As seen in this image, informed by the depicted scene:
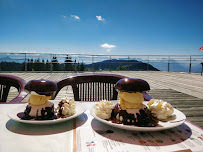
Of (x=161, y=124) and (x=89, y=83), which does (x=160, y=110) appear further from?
(x=89, y=83)

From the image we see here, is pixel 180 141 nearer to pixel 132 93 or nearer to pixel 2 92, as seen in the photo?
pixel 132 93

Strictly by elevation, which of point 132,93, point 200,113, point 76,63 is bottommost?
point 200,113

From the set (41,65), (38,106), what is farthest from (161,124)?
(41,65)

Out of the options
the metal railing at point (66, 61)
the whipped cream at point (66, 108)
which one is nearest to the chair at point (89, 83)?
the whipped cream at point (66, 108)

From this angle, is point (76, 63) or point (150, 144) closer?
point (150, 144)

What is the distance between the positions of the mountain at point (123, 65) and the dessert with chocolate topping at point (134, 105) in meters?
8.62

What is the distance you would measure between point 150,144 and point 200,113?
7.25 feet

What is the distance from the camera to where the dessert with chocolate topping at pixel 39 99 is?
57 centimetres

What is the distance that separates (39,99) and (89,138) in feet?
0.84

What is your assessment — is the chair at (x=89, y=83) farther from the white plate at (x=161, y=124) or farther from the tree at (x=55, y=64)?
the tree at (x=55, y=64)

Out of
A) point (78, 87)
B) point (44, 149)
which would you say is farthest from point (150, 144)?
point (78, 87)

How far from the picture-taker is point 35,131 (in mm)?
565

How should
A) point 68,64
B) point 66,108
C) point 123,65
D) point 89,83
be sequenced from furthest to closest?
1. point 123,65
2. point 68,64
3. point 89,83
4. point 66,108

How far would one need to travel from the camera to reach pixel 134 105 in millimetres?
582
